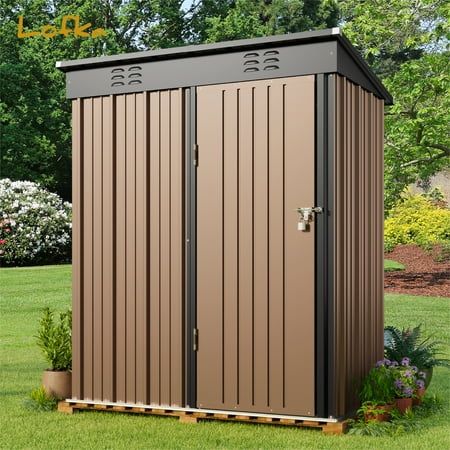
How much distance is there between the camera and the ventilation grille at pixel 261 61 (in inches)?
245

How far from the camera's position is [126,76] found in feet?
22.1

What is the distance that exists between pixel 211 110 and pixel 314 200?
39.0 inches

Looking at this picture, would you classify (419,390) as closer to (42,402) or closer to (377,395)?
(377,395)

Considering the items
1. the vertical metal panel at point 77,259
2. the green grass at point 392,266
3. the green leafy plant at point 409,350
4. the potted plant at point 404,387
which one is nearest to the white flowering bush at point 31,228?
the green grass at point 392,266

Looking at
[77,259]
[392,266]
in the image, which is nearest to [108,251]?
[77,259]

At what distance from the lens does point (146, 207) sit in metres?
6.65

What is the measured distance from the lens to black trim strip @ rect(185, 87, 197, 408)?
6461mm

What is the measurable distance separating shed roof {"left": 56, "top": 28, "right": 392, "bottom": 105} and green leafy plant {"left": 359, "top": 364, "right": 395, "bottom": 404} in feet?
6.63

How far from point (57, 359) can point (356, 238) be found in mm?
2434

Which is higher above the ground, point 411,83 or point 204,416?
point 411,83

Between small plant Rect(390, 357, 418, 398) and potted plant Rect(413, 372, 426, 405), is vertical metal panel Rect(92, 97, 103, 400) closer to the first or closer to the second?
small plant Rect(390, 357, 418, 398)

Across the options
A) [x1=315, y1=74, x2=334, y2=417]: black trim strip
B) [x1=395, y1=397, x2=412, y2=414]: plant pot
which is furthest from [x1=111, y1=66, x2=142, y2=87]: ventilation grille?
[x1=395, y1=397, x2=412, y2=414]: plant pot

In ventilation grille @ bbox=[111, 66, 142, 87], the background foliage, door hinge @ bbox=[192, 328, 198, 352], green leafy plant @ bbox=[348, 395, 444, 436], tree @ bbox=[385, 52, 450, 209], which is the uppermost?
the background foliage

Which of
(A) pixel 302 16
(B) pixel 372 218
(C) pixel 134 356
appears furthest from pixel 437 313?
(A) pixel 302 16
